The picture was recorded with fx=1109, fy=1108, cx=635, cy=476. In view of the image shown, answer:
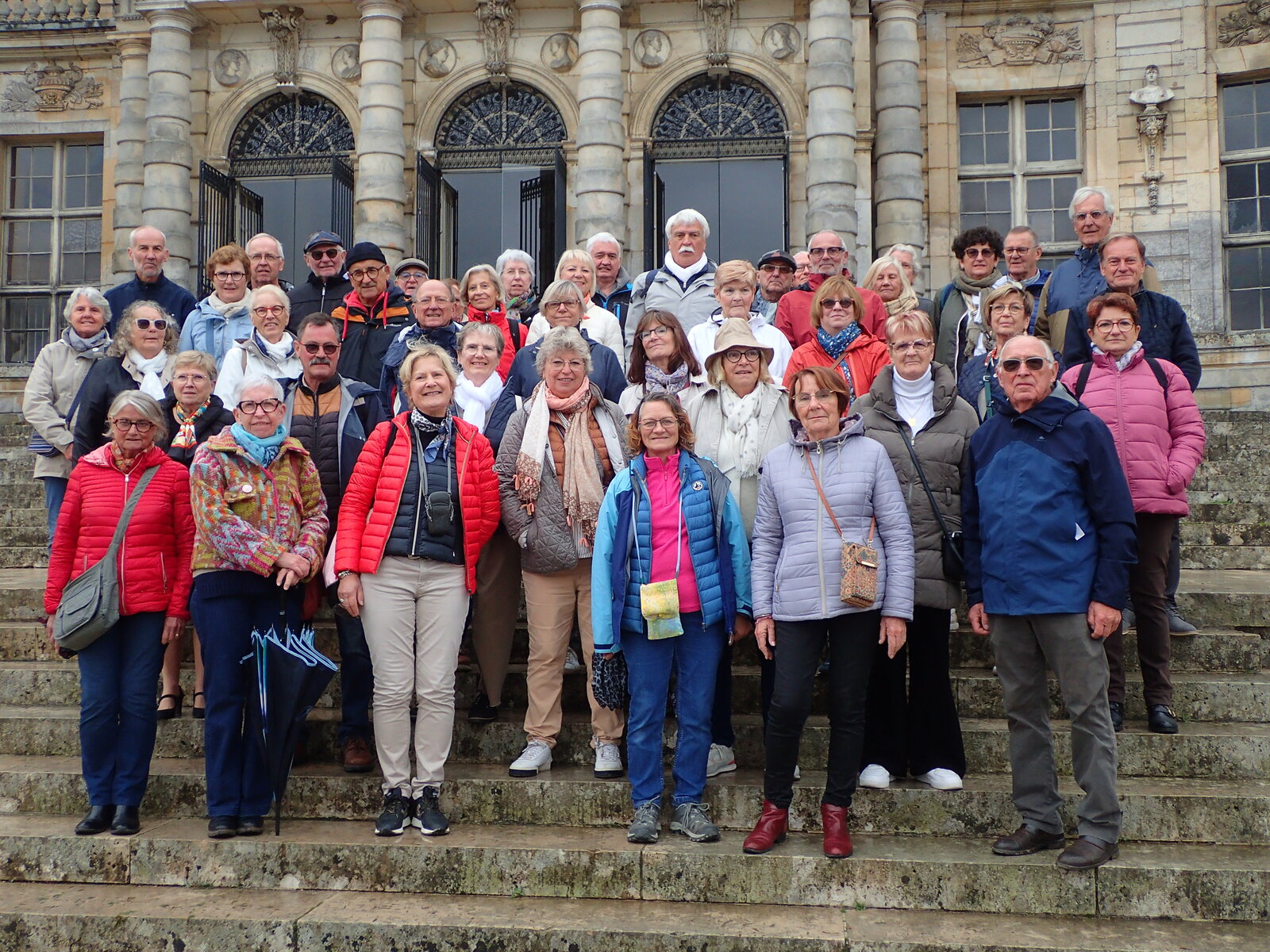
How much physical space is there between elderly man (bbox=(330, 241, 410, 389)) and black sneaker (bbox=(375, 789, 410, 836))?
8.78ft

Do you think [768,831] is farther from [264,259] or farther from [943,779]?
[264,259]

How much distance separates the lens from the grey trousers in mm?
4391

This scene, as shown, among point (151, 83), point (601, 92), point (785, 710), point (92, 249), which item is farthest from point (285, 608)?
point (92, 249)

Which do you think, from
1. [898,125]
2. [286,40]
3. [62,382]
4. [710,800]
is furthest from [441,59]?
[710,800]

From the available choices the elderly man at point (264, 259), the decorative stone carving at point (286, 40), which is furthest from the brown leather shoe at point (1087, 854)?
the decorative stone carving at point (286, 40)

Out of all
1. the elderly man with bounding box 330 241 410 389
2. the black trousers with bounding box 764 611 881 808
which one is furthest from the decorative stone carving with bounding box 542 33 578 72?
the black trousers with bounding box 764 611 881 808

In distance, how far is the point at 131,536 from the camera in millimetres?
5164

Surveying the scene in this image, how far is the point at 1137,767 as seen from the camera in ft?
16.8

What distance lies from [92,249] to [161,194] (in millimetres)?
2370

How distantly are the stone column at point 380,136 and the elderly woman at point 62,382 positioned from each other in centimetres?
648

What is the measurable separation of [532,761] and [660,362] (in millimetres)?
2069

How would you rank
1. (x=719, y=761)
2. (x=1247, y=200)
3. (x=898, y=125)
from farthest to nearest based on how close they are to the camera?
(x=1247, y=200)
(x=898, y=125)
(x=719, y=761)

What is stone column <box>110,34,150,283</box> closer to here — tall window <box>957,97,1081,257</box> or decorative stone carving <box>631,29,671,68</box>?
decorative stone carving <box>631,29,671,68</box>

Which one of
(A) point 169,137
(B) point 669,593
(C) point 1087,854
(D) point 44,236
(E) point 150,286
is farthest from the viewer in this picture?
(D) point 44,236
